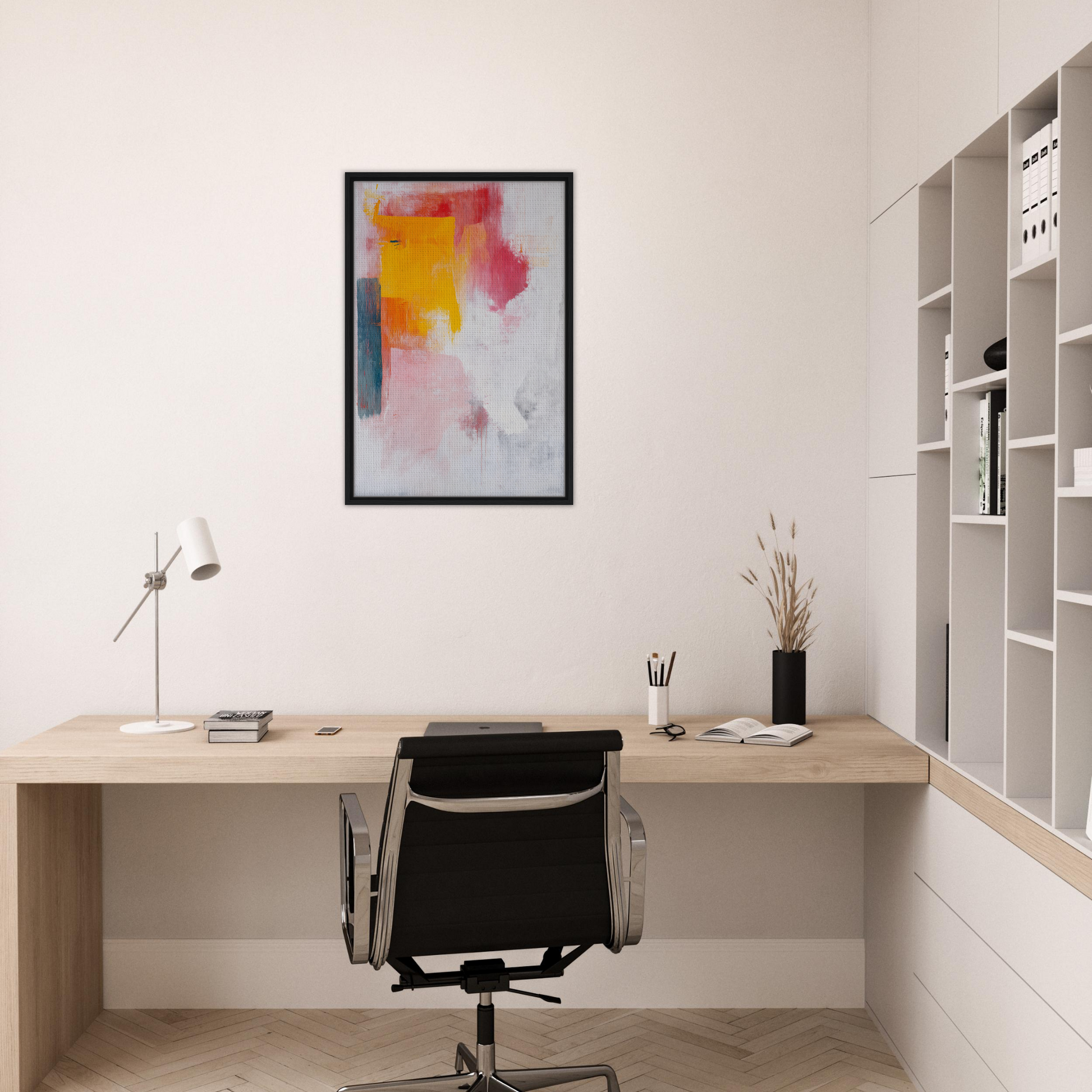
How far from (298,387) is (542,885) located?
1623 mm

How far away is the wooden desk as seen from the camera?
7.76ft

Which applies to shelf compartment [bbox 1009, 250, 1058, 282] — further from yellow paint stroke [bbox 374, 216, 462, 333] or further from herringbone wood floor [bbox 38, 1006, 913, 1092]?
herringbone wood floor [bbox 38, 1006, 913, 1092]

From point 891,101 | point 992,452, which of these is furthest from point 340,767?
point 891,101

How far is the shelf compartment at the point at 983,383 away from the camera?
203cm

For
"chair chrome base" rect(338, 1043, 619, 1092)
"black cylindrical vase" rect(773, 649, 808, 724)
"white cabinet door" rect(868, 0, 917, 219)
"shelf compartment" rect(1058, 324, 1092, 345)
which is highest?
"white cabinet door" rect(868, 0, 917, 219)

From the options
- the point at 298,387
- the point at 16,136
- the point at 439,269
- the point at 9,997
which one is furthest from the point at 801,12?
the point at 9,997

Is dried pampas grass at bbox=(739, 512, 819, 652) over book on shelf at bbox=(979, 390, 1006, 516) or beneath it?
beneath

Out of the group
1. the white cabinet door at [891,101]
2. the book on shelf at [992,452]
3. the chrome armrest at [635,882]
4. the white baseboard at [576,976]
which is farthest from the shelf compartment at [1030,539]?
the white baseboard at [576,976]

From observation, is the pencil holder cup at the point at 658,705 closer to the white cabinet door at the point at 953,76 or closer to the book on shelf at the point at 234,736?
the book on shelf at the point at 234,736

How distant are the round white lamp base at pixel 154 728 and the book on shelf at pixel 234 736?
0.20 meters

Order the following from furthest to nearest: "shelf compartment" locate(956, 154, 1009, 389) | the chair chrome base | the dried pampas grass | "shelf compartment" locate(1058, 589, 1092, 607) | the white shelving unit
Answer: the dried pampas grass → "shelf compartment" locate(956, 154, 1009, 389) → the chair chrome base → the white shelving unit → "shelf compartment" locate(1058, 589, 1092, 607)

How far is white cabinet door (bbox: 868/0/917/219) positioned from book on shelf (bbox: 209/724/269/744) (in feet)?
7.08

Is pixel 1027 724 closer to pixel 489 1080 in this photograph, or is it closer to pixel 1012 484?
pixel 1012 484

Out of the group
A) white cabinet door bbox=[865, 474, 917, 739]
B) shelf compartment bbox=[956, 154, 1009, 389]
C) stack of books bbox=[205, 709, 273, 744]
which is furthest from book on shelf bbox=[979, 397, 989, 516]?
stack of books bbox=[205, 709, 273, 744]
